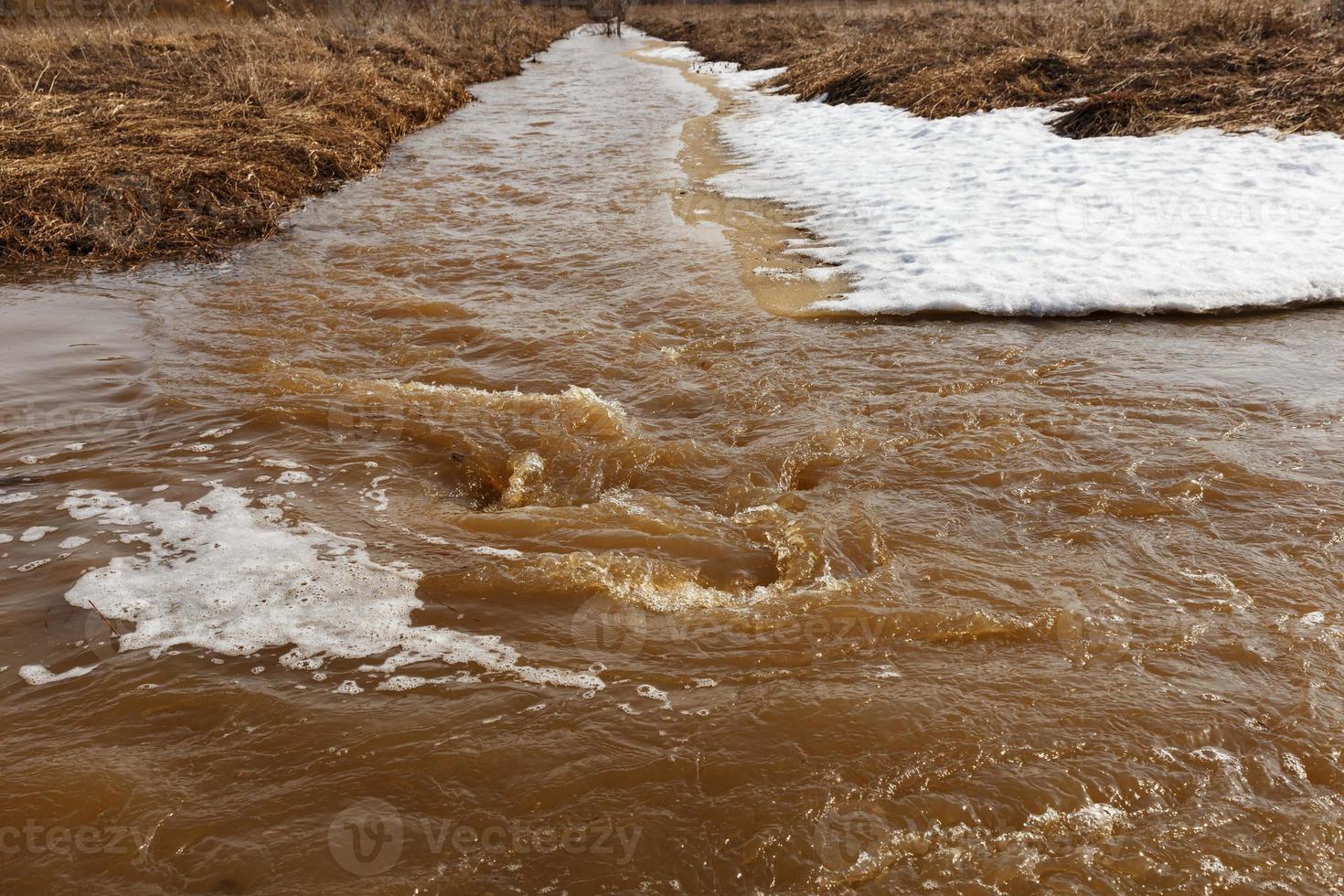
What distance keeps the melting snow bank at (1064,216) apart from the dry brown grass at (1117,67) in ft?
2.11

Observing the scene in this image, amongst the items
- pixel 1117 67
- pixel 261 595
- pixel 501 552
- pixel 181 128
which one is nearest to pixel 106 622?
pixel 261 595

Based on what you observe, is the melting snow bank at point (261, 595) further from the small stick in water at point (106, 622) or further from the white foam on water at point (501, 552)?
the white foam on water at point (501, 552)

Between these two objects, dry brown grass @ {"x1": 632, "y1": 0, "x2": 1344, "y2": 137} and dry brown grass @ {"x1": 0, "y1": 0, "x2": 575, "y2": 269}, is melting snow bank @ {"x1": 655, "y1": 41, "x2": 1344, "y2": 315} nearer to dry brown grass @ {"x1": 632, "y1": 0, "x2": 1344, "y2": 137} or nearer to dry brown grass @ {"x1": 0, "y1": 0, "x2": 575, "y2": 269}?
dry brown grass @ {"x1": 632, "y1": 0, "x2": 1344, "y2": 137}

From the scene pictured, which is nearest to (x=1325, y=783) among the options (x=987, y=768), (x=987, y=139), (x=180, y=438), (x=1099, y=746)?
(x=1099, y=746)

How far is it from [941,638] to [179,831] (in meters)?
2.10

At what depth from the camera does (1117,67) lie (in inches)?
429

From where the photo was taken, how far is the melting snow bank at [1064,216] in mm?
5227

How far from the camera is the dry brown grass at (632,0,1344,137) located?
885cm

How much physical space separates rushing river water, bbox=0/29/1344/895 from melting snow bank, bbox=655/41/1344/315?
39 cm

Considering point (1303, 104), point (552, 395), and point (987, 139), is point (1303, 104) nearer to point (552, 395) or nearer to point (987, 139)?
point (987, 139)

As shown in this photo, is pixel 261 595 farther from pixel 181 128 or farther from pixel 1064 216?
pixel 181 128

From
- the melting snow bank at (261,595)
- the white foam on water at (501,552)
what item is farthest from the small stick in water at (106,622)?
the white foam on water at (501,552)

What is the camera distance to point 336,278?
5895mm

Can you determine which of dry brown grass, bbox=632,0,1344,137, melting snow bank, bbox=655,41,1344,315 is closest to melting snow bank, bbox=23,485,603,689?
melting snow bank, bbox=655,41,1344,315
